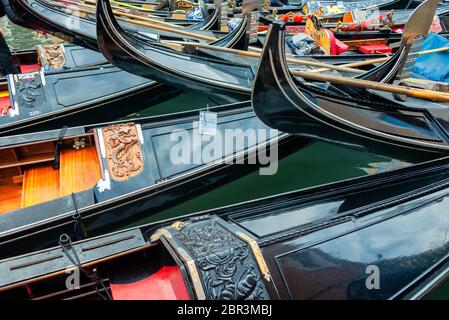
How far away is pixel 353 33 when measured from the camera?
4.06m

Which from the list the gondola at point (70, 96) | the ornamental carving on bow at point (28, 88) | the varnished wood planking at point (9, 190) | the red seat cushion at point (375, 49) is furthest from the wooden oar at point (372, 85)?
the red seat cushion at point (375, 49)

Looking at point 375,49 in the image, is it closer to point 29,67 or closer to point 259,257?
A: point 259,257

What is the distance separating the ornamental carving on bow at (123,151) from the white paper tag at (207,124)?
0.40m

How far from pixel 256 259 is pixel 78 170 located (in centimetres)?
137

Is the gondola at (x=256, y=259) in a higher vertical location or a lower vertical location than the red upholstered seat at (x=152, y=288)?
higher

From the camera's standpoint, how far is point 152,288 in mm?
1248

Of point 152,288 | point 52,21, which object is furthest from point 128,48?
point 152,288

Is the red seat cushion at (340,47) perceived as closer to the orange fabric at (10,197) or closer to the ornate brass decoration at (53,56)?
the ornate brass decoration at (53,56)

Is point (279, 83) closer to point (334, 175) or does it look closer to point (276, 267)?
point (276, 267)

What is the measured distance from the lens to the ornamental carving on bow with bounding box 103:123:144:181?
1907 mm

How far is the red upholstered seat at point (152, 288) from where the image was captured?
3.99 ft

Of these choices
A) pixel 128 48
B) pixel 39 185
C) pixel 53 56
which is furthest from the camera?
pixel 53 56

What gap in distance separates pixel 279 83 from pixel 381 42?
3.26 metres
